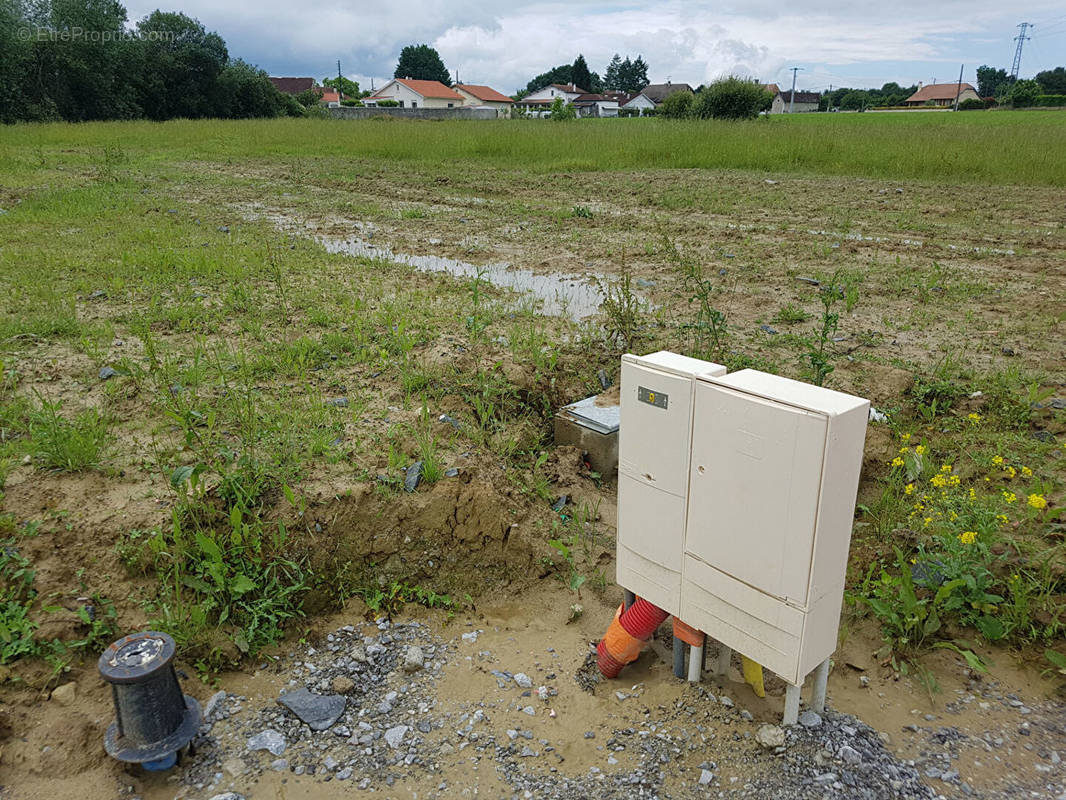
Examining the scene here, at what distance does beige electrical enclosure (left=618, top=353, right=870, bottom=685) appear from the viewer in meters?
1.70

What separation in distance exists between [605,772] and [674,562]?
63 cm

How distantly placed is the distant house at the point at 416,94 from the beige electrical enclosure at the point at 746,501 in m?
67.2

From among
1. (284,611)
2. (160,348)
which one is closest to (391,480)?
(284,611)

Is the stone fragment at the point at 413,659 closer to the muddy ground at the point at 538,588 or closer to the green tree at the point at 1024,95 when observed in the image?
the muddy ground at the point at 538,588

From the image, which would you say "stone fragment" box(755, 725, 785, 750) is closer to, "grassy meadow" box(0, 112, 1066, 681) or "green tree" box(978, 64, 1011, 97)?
"grassy meadow" box(0, 112, 1066, 681)

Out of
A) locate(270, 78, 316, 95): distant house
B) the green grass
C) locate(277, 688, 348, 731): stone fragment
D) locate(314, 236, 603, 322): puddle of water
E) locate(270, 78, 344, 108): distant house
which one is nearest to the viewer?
locate(277, 688, 348, 731): stone fragment

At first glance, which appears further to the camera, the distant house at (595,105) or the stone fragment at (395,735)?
the distant house at (595,105)

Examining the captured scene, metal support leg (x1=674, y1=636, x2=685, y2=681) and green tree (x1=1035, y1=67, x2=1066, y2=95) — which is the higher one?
green tree (x1=1035, y1=67, x2=1066, y2=95)

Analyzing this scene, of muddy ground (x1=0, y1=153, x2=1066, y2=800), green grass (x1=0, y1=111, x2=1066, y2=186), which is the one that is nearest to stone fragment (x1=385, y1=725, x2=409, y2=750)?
muddy ground (x1=0, y1=153, x2=1066, y2=800)

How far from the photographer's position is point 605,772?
198cm

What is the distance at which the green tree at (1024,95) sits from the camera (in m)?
49.3

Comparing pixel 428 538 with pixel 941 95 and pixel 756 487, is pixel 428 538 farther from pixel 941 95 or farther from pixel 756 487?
pixel 941 95

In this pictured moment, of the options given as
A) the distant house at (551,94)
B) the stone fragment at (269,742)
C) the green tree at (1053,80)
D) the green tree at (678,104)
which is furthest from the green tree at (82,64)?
the green tree at (1053,80)

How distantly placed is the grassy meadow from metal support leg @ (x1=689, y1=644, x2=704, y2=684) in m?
0.69
